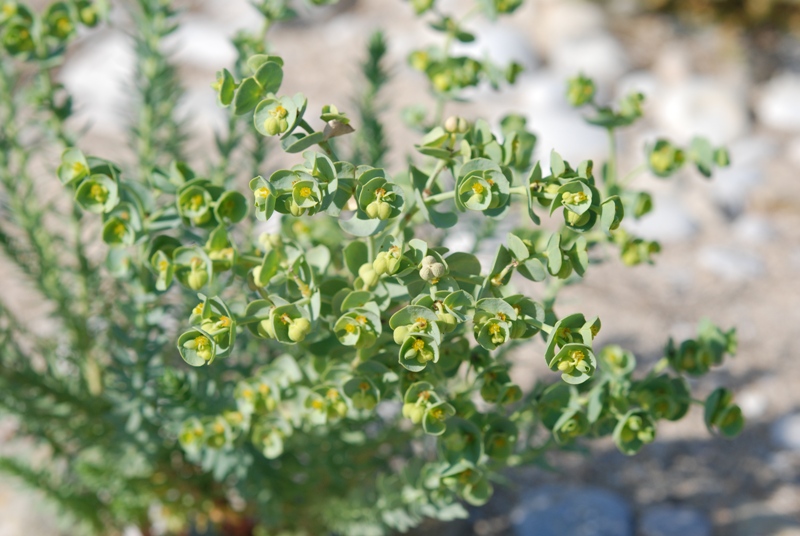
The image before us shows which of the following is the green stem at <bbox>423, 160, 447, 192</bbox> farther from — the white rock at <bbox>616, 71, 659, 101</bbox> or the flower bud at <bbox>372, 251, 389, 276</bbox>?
the white rock at <bbox>616, 71, 659, 101</bbox>

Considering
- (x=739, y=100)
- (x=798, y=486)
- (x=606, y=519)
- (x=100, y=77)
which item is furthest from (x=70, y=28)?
(x=739, y=100)

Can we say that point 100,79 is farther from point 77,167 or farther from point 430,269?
point 430,269

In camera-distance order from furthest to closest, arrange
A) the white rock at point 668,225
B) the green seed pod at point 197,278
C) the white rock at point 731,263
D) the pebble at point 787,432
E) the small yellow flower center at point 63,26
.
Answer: the white rock at point 668,225 < the white rock at point 731,263 < the pebble at point 787,432 < the small yellow flower center at point 63,26 < the green seed pod at point 197,278

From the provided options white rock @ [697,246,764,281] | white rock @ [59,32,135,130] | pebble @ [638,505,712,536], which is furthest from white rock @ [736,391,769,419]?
white rock @ [59,32,135,130]

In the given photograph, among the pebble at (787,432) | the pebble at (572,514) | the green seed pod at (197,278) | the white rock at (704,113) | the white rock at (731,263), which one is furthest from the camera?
the white rock at (704,113)

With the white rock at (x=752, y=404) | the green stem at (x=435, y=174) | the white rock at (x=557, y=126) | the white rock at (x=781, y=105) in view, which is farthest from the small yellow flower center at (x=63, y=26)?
the white rock at (x=781, y=105)

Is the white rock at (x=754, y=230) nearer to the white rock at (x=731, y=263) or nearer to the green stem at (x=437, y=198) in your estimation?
the white rock at (x=731, y=263)
